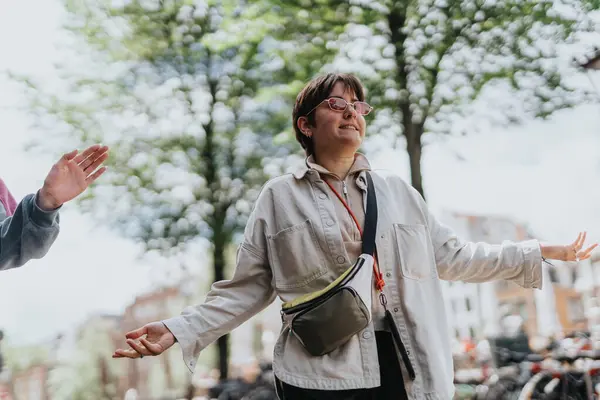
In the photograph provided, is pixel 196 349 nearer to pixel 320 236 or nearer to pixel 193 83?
pixel 320 236

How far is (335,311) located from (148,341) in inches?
23.1

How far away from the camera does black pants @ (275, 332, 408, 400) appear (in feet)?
5.67

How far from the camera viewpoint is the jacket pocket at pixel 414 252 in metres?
1.84

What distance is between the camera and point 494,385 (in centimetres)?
831

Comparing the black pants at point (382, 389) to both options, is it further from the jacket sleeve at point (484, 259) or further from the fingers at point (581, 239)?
the fingers at point (581, 239)

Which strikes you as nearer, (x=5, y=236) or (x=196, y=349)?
(x=5, y=236)

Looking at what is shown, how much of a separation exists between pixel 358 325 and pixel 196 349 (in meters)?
0.56

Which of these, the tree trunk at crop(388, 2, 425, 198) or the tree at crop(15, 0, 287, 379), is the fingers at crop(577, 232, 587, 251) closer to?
the tree trunk at crop(388, 2, 425, 198)

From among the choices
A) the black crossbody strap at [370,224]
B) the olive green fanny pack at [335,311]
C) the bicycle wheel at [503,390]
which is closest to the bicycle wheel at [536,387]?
the bicycle wheel at [503,390]

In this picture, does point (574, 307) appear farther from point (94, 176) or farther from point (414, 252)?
point (94, 176)

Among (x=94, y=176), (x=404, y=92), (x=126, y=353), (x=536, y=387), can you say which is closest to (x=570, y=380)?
(x=536, y=387)

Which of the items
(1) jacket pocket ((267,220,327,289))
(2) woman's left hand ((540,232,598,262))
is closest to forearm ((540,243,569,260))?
(2) woman's left hand ((540,232,598,262))

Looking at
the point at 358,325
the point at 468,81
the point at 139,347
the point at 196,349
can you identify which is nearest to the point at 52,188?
the point at 139,347

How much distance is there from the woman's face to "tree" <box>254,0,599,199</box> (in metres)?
5.08
